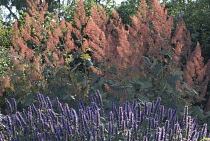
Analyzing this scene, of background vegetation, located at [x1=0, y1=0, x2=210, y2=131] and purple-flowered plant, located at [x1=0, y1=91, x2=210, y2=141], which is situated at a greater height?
background vegetation, located at [x1=0, y1=0, x2=210, y2=131]

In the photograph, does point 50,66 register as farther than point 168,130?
Yes

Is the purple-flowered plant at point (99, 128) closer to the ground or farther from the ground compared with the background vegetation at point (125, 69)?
closer to the ground

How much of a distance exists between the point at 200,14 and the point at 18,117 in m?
6.11

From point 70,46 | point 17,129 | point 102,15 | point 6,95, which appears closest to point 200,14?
point 102,15

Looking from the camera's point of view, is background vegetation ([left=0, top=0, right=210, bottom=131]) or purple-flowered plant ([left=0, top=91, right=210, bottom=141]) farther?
background vegetation ([left=0, top=0, right=210, bottom=131])

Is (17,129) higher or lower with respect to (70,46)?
lower

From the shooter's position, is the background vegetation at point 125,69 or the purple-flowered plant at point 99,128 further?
the background vegetation at point 125,69

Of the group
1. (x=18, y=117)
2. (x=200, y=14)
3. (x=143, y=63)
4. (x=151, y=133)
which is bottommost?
(x=151, y=133)

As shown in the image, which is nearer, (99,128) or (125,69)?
(99,128)

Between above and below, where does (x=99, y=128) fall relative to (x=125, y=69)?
below

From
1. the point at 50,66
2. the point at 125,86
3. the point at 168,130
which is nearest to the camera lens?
→ the point at 168,130

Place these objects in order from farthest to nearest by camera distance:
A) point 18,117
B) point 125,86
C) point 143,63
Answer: point 143,63
point 125,86
point 18,117

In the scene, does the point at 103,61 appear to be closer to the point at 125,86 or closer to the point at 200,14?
the point at 125,86

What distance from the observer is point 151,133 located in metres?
4.31
